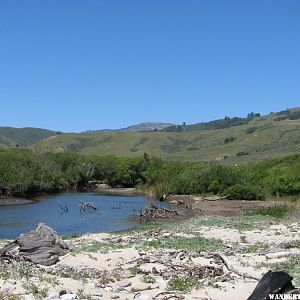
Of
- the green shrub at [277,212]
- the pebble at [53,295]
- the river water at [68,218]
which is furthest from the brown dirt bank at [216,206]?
the pebble at [53,295]

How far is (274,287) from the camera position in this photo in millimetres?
9594

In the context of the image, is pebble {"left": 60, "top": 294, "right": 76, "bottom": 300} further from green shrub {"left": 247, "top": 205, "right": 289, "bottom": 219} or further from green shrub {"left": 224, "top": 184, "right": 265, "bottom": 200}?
green shrub {"left": 224, "top": 184, "right": 265, "bottom": 200}

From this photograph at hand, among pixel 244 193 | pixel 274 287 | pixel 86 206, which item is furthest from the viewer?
pixel 244 193

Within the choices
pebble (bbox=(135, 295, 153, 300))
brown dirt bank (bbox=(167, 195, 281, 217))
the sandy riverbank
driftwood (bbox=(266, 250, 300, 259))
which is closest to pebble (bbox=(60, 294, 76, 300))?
the sandy riverbank

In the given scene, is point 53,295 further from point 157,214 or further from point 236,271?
point 157,214

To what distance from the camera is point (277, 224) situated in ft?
93.2

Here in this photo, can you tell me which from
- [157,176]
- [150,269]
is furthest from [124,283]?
[157,176]

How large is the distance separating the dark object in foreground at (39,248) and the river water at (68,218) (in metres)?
12.3

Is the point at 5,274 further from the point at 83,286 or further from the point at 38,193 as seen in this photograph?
the point at 38,193

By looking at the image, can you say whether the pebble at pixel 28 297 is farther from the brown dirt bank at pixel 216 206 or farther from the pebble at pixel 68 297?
the brown dirt bank at pixel 216 206

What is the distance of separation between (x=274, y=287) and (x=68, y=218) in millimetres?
34168

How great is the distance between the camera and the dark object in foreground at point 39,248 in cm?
1730

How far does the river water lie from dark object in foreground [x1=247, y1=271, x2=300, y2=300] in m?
23.3

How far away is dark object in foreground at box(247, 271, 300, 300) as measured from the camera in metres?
9.56
